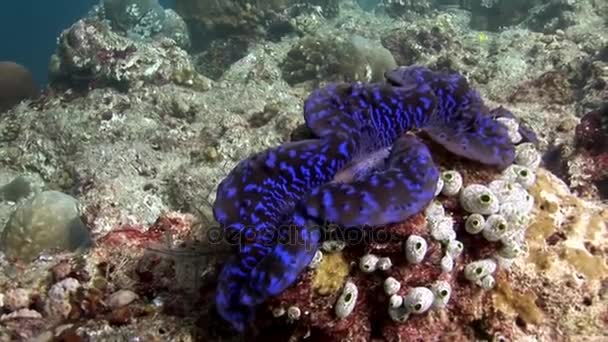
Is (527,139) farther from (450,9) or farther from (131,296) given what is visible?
(450,9)

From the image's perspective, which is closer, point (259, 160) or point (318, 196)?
point (318, 196)

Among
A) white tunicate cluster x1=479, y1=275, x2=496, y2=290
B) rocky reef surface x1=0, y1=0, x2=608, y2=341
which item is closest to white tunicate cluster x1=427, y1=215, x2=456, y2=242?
rocky reef surface x1=0, y1=0, x2=608, y2=341

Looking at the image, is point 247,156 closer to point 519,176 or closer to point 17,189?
point 519,176

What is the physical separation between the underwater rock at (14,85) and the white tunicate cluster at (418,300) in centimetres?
899

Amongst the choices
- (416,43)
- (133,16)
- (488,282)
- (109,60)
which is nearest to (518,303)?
(488,282)

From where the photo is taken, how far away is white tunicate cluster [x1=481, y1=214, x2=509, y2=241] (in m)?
2.31

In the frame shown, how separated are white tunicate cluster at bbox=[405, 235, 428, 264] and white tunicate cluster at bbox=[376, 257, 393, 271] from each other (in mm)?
90

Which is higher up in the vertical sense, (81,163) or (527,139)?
(527,139)

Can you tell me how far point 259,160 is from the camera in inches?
96.5

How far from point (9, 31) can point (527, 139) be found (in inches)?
3349

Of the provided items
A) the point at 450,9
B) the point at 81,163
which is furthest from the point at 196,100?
the point at 450,9

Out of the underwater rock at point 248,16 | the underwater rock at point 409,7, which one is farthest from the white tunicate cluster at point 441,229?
the underwater rock at point 409,7

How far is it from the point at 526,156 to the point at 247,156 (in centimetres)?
320

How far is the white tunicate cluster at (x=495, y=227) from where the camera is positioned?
7.57 ft
